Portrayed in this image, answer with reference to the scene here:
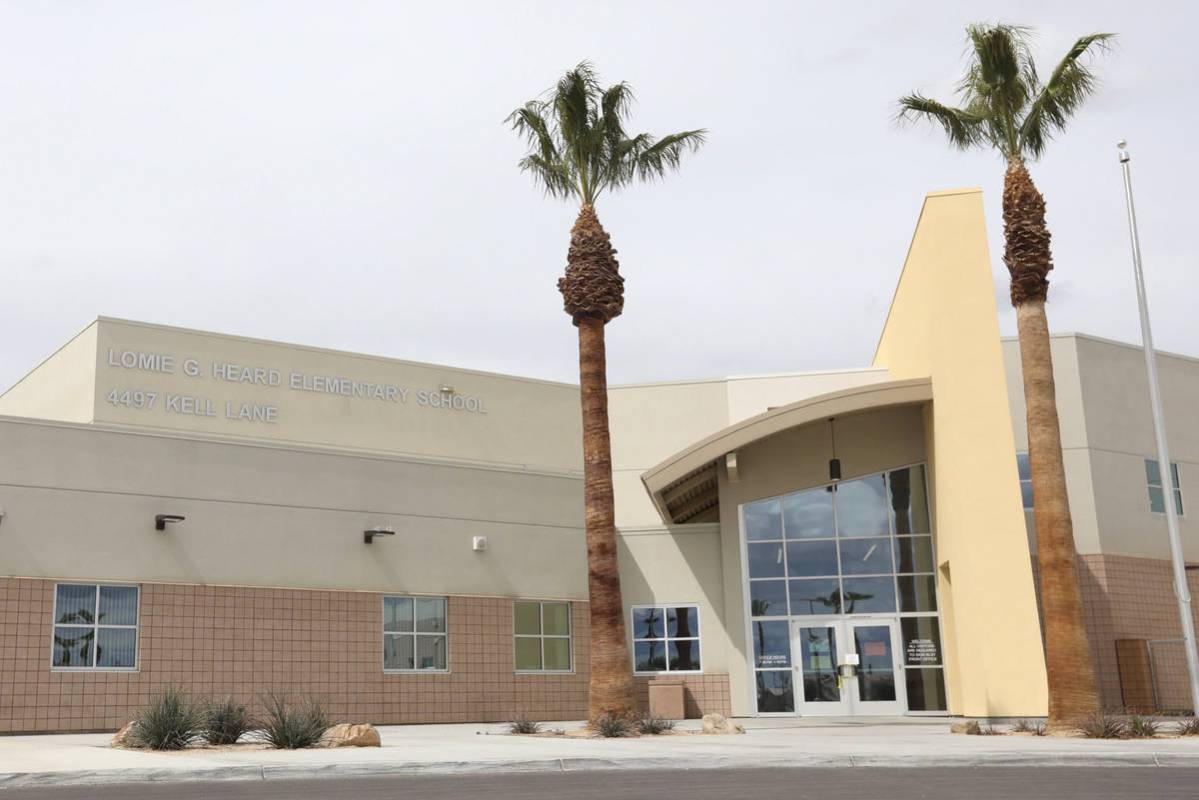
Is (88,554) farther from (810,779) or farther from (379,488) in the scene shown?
(810,779)

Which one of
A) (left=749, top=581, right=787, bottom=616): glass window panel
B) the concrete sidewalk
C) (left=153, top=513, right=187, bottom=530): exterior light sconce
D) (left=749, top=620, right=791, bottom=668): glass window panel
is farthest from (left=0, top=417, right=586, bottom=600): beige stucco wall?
the concrete sidewalk

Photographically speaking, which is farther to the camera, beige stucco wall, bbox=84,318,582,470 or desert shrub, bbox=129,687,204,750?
beige stucco wall, bbox=84,318,582,470

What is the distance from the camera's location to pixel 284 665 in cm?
2566

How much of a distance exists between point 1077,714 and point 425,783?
437 inches

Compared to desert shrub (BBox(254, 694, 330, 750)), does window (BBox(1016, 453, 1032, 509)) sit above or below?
above

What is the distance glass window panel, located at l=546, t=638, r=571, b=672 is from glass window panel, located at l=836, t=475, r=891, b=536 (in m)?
6.53

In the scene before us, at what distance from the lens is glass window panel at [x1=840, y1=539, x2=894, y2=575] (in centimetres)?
2836

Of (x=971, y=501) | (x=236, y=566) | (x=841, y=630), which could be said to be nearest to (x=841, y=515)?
(x=841, y=630)

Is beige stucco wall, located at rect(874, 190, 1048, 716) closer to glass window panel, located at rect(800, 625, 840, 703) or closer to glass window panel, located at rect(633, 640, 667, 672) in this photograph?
glass window panel, located at rect(800, 625, 840, 703)

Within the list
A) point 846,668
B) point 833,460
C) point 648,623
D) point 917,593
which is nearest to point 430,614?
point 648,623

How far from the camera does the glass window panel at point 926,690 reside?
2733 centimetres

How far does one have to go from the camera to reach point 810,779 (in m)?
13.4

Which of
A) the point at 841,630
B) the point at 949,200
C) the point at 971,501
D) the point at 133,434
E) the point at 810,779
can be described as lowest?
the point at 810,779

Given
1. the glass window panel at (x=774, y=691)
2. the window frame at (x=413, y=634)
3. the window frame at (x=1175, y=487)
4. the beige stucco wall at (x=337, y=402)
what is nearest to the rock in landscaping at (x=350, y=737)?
the window frame at (x=413, y=634)
